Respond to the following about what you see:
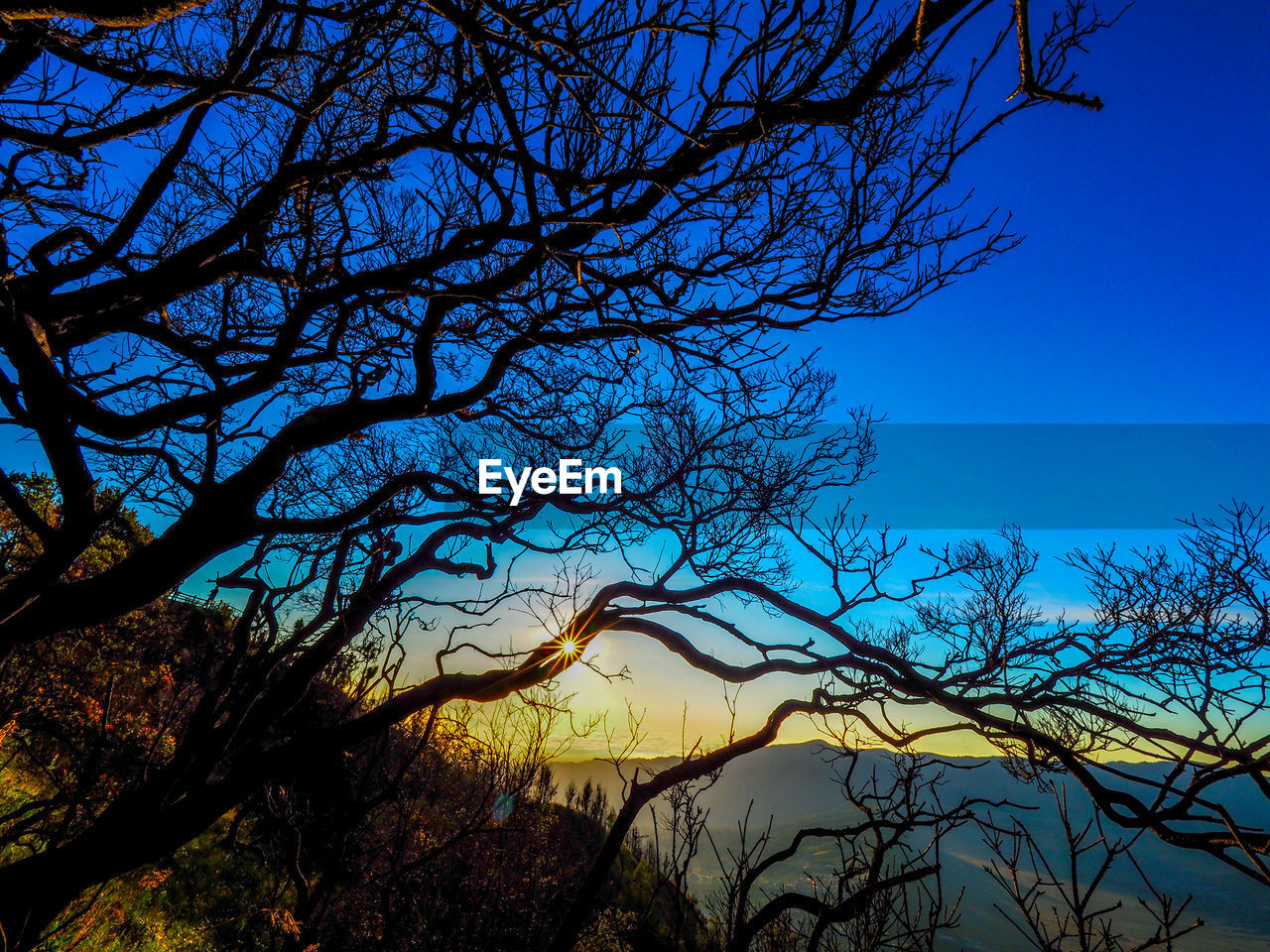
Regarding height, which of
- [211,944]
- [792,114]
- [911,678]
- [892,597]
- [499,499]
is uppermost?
[792,114]

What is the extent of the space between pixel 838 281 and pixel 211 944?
18.2m

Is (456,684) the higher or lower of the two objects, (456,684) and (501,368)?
the lower

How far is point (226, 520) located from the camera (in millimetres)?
3354

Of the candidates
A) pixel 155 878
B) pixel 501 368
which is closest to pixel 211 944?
pixel 155 878

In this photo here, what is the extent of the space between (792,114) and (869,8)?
445mm

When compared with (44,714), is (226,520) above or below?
above

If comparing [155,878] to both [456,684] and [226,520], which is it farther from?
[226,520]

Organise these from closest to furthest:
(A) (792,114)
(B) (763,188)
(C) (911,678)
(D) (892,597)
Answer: (A) (792,114) → (B) (763,188) → (C) (911,678) → (D) (892,597)

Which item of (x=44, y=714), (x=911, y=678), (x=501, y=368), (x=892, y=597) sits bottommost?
(x=44, y=714)

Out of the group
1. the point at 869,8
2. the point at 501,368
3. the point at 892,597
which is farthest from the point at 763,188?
the point at 892,597

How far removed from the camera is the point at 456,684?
4.88 m

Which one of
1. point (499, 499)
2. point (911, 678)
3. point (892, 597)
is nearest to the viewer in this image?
point (911, 678)

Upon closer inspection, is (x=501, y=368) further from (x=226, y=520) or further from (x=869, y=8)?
(x=869, y=8)

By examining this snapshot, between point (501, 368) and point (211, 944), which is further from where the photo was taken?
point (211, 944)
